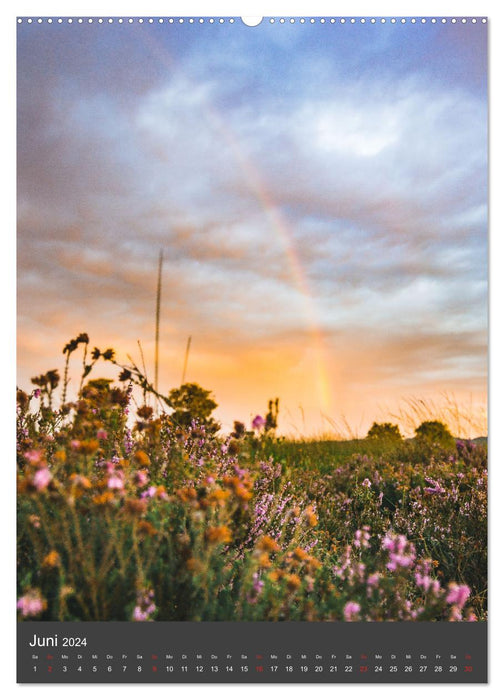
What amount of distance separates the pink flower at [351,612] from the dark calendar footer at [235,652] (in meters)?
0.02

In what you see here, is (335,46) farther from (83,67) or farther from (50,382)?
(50,382)

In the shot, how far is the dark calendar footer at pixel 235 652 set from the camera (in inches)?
74.7

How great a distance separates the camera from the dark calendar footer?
1898 mm

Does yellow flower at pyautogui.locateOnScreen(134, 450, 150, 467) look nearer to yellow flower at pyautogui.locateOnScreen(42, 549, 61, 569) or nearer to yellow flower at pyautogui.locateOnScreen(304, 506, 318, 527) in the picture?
yellow flower at pyautogui.locateOnScreen(42, 549, 61, 569)

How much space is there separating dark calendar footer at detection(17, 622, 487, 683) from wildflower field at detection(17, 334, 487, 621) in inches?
2.1

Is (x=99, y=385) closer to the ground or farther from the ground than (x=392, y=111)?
closer to the ground

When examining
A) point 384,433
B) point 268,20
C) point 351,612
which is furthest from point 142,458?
point 384,433

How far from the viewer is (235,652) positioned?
194 cm

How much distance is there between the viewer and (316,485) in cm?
491

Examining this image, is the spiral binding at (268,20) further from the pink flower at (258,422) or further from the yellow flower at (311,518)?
the yellow flower at (311,518)
